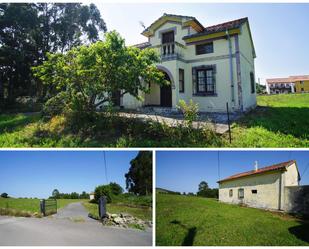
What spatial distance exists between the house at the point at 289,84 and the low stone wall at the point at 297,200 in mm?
45763

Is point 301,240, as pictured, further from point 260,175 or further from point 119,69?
point 119,69

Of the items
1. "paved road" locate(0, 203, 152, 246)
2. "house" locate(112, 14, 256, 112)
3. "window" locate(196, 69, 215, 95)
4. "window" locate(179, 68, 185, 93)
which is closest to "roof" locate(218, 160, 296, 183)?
"paved road" locate(0, 203, 152, 246)

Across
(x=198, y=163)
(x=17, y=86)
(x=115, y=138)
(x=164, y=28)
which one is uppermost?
(x=164, y=28)

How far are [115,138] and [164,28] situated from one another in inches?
333

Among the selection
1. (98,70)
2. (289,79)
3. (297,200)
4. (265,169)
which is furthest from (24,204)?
(289,79)

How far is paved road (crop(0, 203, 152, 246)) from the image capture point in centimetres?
606

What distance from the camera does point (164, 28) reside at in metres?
14.7

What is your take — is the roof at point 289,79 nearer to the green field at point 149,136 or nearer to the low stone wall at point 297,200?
the green field at point 149,136

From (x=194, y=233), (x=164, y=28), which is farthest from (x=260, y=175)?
(x=164, y=28)

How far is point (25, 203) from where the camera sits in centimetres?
780

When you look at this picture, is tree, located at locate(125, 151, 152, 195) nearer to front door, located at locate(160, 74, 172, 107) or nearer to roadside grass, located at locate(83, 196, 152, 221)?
roadside grass, located at locate(83, 196, 152, 221)

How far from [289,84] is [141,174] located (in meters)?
54.1

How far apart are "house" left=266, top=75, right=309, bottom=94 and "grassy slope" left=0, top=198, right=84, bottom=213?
48330 millimetres

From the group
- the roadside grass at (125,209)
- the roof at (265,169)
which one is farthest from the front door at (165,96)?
the roadside grass at (125,209)
